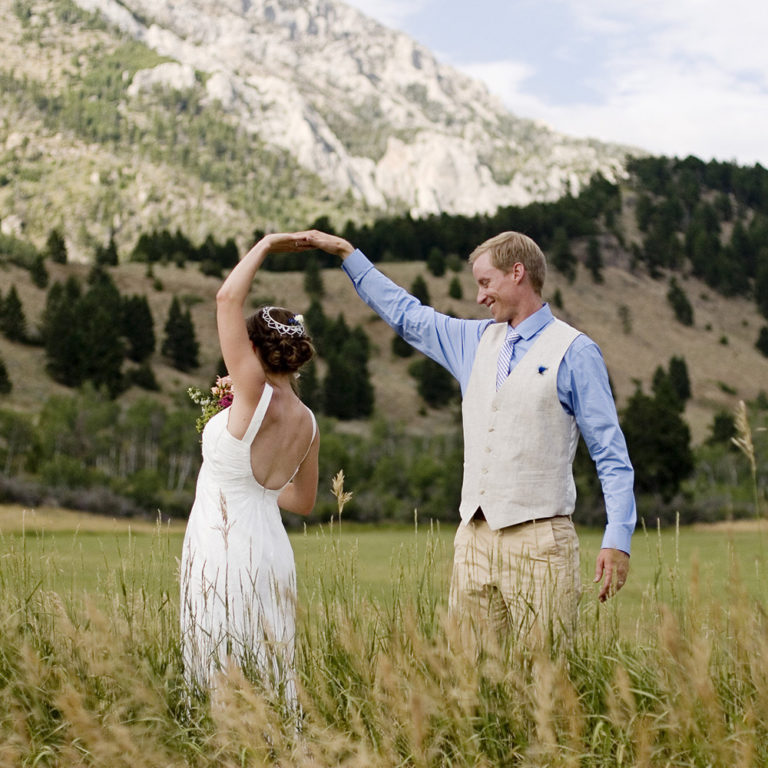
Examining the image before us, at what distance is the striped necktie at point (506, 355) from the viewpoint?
3904 millimetres

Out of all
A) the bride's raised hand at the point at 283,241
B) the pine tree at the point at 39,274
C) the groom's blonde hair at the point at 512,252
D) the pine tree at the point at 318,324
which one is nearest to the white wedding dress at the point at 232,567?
the bride's raised hand at the point at 283,241

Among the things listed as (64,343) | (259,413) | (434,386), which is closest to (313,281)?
(434,386)

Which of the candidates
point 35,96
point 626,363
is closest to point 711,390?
point 626,363

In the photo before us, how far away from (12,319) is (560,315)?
156 feet

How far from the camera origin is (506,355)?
3.94m

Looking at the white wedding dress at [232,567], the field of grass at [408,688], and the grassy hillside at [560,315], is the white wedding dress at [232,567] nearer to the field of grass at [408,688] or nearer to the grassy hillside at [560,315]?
the field of grass at [408,688]

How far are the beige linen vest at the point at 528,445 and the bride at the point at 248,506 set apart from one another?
2.28 feet

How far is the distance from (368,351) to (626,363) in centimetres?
2575

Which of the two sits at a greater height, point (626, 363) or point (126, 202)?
point (126, 202)

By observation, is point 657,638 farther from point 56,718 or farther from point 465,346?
point 56,718

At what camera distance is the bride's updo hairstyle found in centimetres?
368

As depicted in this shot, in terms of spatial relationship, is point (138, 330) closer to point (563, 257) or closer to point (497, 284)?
point (563, 257)

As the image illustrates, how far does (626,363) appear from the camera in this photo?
3629 inches

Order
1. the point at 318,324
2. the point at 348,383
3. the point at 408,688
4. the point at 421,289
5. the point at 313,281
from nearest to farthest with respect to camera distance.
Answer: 1. the point at 408,688
2. the point at 348,383
3. the point at 318,324
4. the point at 421,289
5. the point at 313,281
